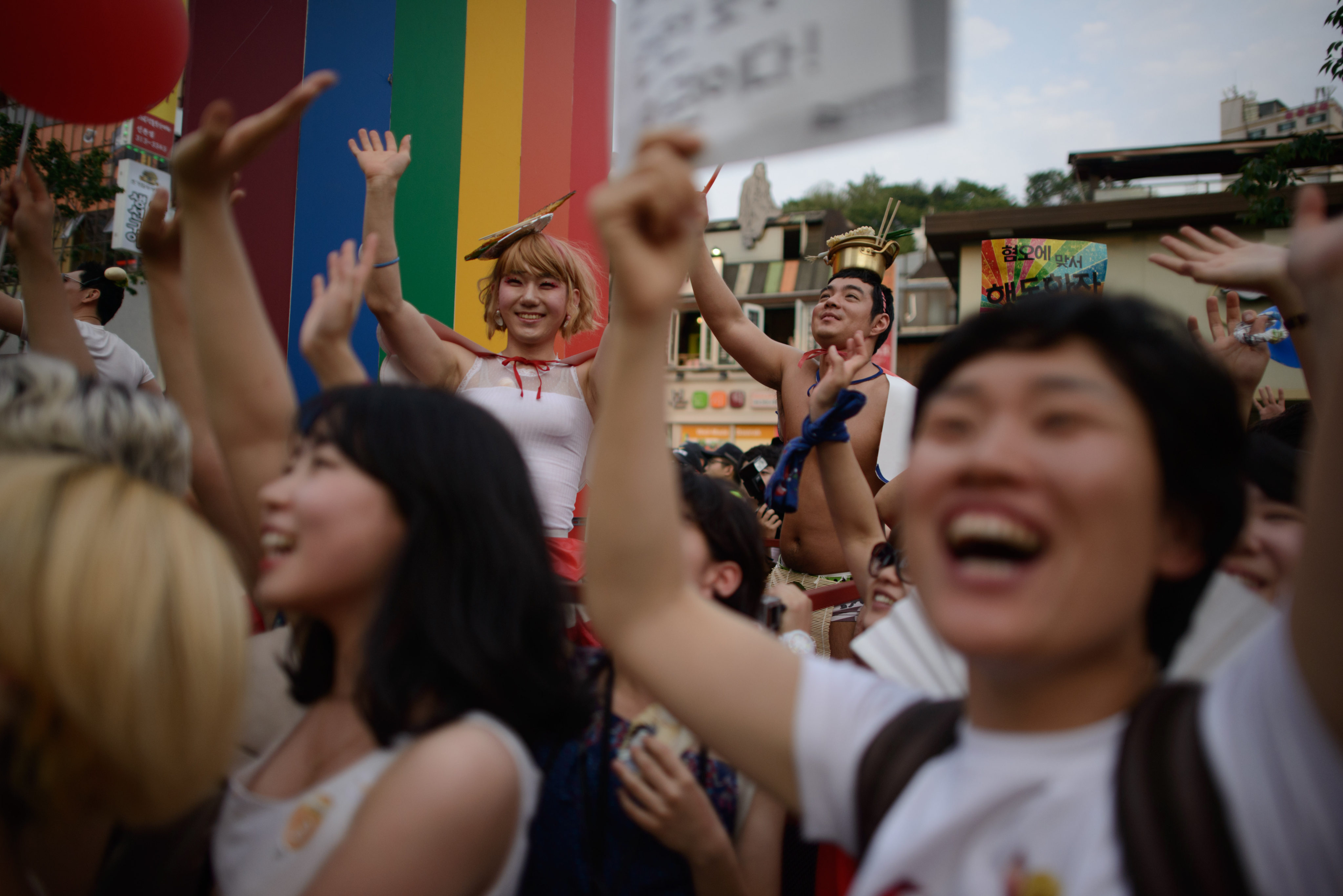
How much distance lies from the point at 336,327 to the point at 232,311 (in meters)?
0.22

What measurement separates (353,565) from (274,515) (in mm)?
163

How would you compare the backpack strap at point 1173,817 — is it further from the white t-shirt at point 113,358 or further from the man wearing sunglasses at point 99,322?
the white t-shirt at point 113,358

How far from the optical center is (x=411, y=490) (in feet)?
4.71

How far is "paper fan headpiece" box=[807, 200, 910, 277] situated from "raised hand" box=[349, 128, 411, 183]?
7.94 ft

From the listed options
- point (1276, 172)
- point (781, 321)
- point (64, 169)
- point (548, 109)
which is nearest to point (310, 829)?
point (548, 109)

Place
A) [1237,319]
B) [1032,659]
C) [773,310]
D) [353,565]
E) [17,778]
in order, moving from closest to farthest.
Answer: [1032,659]
[17,778]
[353,565]
[1237,319]
[773,310]

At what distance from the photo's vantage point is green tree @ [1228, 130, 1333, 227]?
723 cm

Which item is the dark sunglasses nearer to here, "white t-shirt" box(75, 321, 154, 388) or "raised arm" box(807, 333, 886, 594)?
"raised arm" box(807, 333, 886, 594)

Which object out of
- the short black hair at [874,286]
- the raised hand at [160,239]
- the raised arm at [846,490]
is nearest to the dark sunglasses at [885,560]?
the raised arm at [846,490]

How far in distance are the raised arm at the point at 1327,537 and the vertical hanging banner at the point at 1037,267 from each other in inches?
157

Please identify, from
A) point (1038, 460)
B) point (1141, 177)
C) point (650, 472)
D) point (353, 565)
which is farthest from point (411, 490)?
point (1141, 177)

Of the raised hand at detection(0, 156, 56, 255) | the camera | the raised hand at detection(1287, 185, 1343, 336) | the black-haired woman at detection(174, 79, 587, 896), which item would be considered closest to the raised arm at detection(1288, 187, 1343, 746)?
the raised hand at detection(1287, 185, 1343, 336)

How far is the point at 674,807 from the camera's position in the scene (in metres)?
1.61

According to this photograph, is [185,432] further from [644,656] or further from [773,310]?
[773,310]
